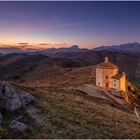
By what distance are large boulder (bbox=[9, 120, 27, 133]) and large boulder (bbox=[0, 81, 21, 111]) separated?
3.27 m

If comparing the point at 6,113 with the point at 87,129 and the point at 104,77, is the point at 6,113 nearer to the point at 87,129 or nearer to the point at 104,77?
the point at 87,129

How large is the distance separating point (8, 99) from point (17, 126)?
16.6 feet

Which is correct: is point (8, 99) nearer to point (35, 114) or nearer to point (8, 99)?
point (8, 99)

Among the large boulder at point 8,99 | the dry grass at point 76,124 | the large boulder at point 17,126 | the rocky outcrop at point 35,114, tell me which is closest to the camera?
the large boulder at point 17,126

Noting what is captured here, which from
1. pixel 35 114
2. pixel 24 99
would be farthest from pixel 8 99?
pixel 35 114

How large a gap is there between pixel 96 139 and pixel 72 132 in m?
2.57

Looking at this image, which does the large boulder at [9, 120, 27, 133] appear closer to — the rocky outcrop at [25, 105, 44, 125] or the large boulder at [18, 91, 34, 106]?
the rocky outcrop at [25, 105, 44, 125]

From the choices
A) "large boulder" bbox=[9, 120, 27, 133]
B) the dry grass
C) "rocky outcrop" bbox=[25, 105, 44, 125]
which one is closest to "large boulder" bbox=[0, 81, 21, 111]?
"rocky outcrop" bbox=[25, 105, 44, 125]

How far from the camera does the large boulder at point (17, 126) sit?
20.7m

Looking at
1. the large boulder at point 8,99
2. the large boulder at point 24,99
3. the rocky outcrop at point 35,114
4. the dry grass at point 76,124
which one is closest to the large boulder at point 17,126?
the dry grass at point 76,124

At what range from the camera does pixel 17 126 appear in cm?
2097

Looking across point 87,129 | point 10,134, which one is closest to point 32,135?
point 10,134

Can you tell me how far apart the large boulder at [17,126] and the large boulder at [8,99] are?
10.7 feet

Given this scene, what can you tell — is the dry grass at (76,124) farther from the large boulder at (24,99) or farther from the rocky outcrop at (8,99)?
the rocky outcrop at (8,99)
